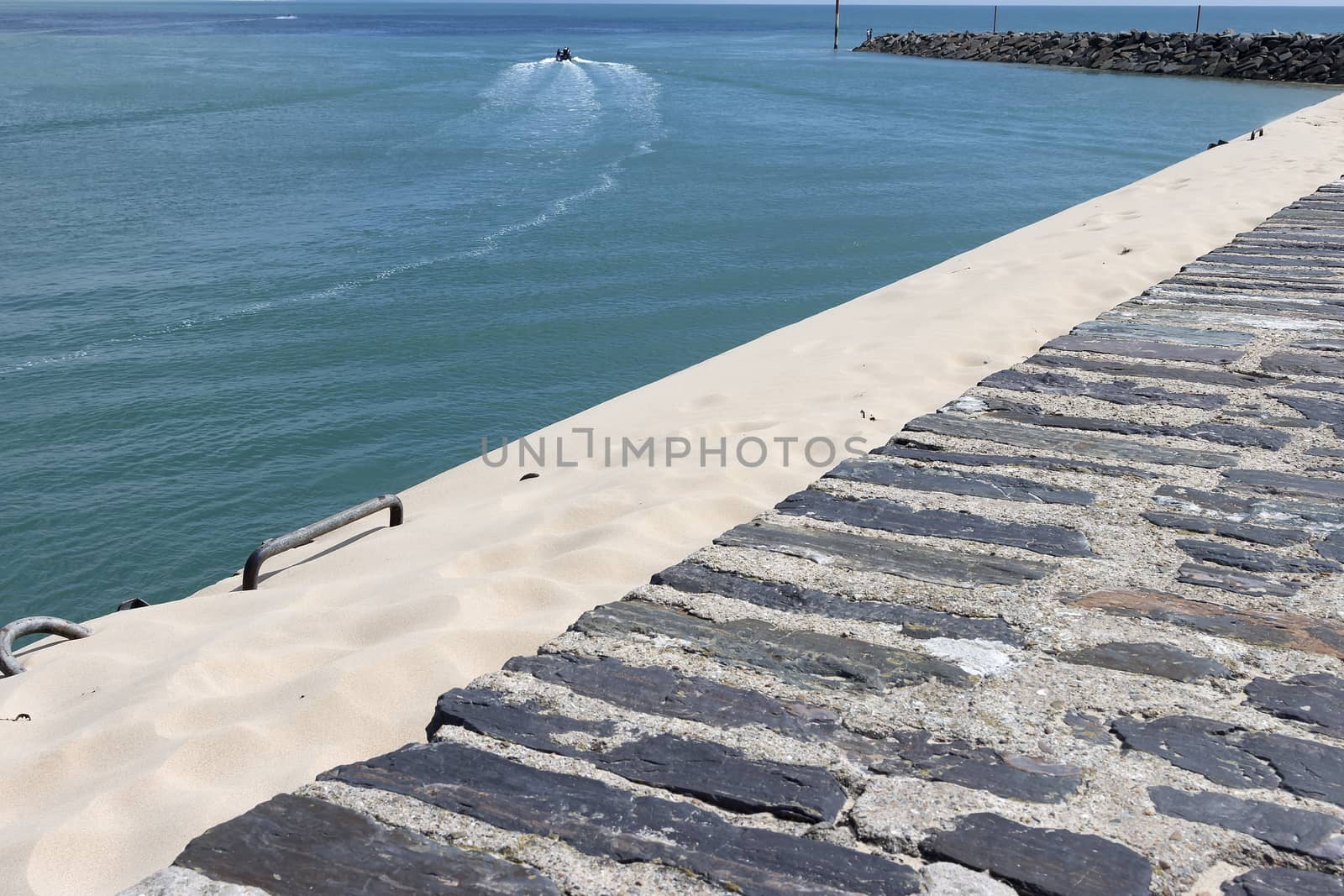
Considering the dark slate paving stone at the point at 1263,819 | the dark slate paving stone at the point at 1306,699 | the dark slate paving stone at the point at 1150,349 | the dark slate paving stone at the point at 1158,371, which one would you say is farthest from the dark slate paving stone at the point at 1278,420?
the dark slate paving stone at the point at 1263,819

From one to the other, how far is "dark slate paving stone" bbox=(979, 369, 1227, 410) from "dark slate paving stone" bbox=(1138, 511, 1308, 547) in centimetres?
78

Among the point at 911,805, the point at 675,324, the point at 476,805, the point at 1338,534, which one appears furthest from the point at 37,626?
the point at 675,324

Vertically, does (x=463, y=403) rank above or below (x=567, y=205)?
below

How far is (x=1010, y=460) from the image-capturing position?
2.75 metres

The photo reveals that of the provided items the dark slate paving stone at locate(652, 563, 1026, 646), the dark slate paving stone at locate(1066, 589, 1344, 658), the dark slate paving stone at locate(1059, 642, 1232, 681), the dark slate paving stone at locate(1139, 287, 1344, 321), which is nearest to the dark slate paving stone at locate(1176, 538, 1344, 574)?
the dark slate paving stone at locate(1066, 589, 1344, 658)

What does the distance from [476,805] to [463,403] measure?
290 inches

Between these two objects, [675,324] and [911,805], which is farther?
[675,324]

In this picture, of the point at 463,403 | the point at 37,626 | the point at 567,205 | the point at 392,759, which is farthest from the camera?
the point at 567,205

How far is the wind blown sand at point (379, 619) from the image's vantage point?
232 centimetres

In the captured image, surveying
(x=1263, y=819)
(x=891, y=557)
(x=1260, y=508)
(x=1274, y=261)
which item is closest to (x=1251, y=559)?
(x=1260, y=508)

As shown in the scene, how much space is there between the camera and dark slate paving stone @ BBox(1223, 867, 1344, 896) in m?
1.36

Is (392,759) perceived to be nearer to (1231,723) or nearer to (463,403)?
(1231,723)

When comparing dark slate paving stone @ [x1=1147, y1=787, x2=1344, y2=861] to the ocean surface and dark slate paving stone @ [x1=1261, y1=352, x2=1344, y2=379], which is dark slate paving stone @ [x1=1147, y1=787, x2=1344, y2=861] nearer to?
dark slate paving stone @ [x1=1261, y1=352, x2=1344, y2=379]

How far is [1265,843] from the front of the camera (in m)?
1.45
